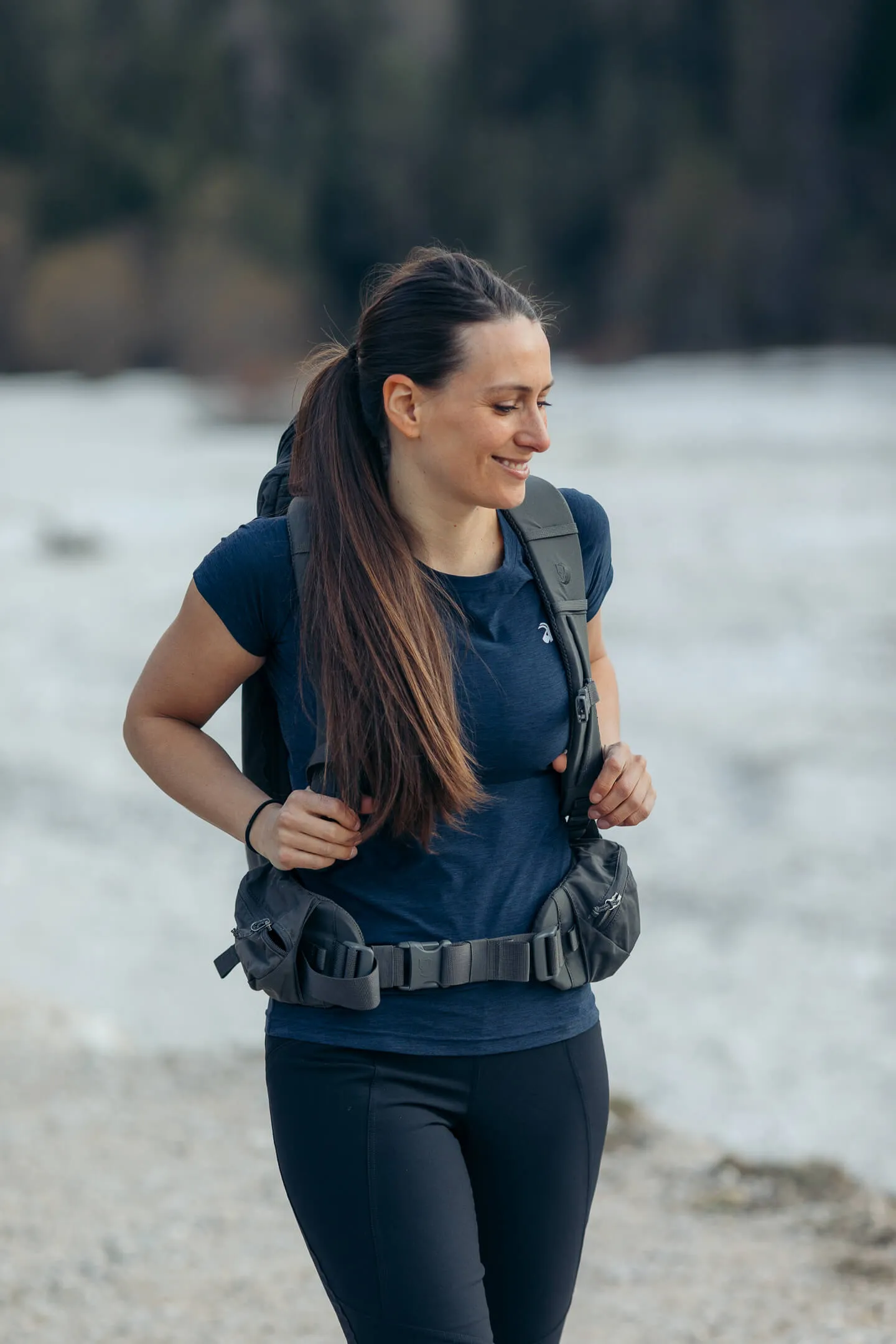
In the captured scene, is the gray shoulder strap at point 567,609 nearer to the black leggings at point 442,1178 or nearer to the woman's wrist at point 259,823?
the woman's wrist at point 259,823

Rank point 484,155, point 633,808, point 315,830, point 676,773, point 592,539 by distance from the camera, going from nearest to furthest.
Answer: point 315,830 < point 633,808 < point 592,539 < point 676,773 < point 484,155

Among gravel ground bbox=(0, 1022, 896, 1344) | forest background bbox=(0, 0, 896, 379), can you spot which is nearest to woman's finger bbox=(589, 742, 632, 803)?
gravel ground bbox=(0, 1022, 896, 1344)

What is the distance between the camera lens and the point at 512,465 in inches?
77.3

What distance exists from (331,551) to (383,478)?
0.54ft

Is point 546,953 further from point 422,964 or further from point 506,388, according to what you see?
point 506,388

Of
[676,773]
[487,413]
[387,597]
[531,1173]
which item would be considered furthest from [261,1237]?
[676,773]

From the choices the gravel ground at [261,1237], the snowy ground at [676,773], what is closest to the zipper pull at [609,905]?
the gravel ground at [261,1237]

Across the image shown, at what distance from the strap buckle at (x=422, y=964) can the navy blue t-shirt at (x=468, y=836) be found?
0.02 m

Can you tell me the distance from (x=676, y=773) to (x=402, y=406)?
9269 millimetres

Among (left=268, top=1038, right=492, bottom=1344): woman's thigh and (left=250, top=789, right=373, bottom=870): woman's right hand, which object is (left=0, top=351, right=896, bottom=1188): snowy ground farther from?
(left=250, top=789, right=373, bottom=870): woman's right hand

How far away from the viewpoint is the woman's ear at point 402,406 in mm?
1984

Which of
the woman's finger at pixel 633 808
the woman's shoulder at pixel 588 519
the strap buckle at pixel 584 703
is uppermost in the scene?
the woman's shoulder at pixel 588 519

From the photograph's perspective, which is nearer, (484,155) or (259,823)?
(259,823)

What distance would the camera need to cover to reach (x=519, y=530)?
2.07m
